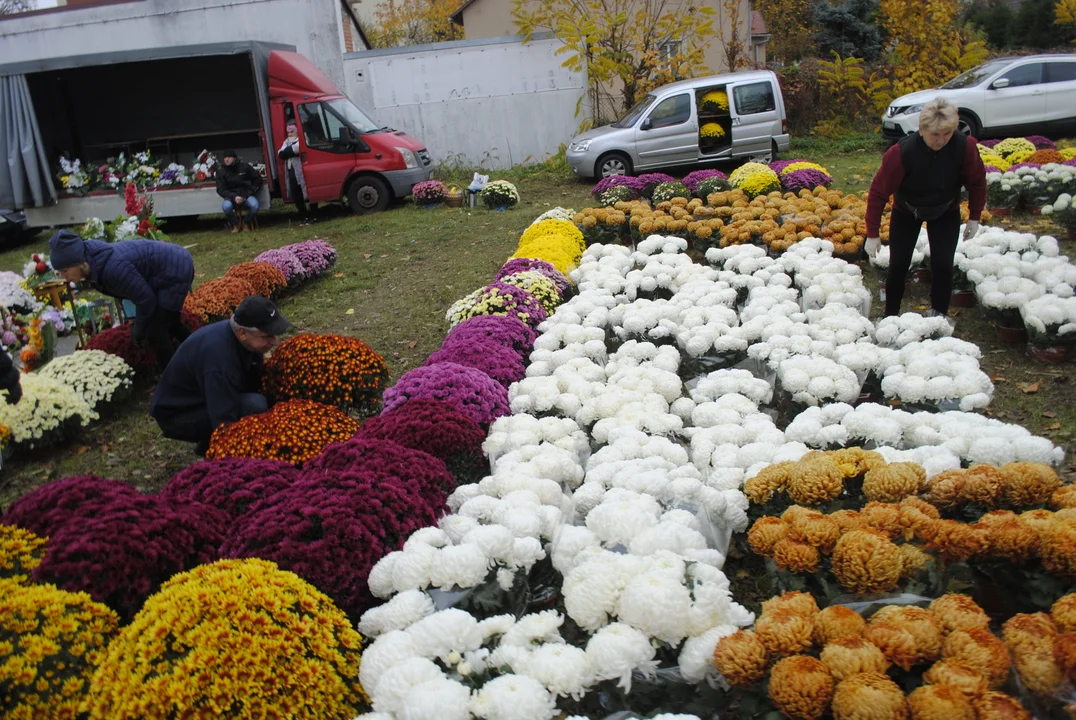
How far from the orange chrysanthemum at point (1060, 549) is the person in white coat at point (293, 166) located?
12.8 metres

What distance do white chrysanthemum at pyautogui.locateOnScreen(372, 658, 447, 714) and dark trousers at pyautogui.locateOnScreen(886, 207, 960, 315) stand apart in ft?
16.2

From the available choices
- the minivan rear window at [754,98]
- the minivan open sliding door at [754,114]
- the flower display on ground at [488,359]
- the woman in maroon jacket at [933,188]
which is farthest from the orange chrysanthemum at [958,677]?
the minivan rear window at [754,98]

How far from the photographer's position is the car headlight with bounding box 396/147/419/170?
13.6 meters

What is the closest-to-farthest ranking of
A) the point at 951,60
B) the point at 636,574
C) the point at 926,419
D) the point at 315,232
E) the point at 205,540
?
the point at 636,574 < the point at 205,540 < the point at 926,419 < the point at 315,232 < the point at 951,60

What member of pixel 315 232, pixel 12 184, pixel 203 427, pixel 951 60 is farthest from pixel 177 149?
pixel 951 60

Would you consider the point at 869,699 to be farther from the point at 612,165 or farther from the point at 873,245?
the point at 612,165

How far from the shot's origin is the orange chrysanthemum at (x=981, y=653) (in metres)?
1.96

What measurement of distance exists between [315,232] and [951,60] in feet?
54.5

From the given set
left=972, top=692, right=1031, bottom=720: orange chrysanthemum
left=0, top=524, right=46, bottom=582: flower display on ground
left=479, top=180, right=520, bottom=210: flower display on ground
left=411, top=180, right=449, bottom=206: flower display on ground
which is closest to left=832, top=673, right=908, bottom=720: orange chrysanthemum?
left=972, top=692, right=1031, bottom=720: orange chrysanthemum

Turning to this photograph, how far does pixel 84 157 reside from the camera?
1515 centimetres

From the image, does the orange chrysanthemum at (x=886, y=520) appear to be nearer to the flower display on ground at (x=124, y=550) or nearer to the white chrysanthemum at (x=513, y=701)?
the white chrysanthemum at (x=513, y=701)

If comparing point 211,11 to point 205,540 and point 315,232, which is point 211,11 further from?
point 205,540

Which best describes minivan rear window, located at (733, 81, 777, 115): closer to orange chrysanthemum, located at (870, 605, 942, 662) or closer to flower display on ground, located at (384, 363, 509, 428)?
flower display on ground, located at (384, 363, 509, 428)

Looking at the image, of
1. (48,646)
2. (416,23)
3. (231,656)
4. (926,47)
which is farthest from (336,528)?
(416,23)
